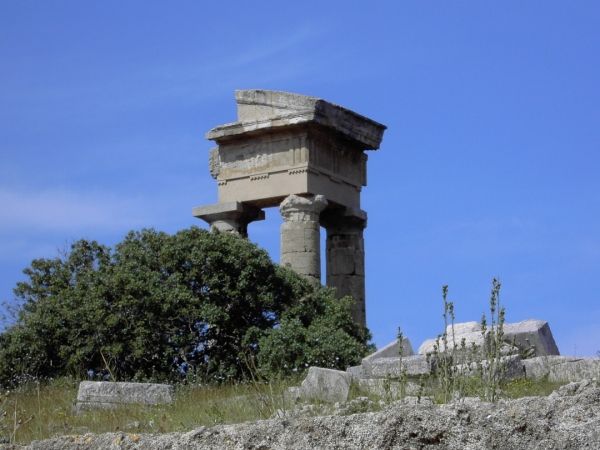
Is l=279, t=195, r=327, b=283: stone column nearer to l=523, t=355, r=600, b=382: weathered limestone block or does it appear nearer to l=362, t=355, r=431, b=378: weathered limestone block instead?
l=362, t=355, r=431, b=378: weathered limestone block

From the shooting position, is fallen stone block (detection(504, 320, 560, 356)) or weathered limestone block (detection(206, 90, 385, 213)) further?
weathered limestone block (detection(206, 90, 385, 213))

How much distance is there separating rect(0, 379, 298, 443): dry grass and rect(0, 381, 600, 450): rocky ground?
1986 millimetres

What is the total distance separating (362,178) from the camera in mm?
24250

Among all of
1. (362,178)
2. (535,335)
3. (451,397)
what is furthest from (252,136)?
(451,397)

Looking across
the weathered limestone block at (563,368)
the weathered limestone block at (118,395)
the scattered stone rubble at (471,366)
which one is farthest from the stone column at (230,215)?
the weathered limestone block at (563,368)

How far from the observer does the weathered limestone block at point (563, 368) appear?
1099 centimetres

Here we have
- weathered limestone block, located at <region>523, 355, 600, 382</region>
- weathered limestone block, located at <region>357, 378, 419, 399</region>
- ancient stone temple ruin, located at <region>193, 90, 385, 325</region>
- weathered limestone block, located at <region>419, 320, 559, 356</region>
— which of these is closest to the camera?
weathered limestone block, located at <region>357, 378, 419, 399</region>

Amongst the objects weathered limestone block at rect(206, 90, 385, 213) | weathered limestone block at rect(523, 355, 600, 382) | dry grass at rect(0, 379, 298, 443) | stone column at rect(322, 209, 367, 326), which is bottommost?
dry grass at rect(0, 379, 298, 443)

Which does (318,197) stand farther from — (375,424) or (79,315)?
(375,424)

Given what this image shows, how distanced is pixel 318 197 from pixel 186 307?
579 centimetres

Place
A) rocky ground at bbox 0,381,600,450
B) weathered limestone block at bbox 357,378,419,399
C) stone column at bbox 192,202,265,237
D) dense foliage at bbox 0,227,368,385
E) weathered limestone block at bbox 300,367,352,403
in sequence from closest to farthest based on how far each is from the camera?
rocky ground at bbox 0,381,600,450, weathered limestone block at bbox 300,367,352,403, weathered limestone block at bbox 357,378,419,399, dense foliage at bbox 0,227,368,385, stone column at bbox 192,202,265,237

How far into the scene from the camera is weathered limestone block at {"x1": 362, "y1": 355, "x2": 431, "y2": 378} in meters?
11.7

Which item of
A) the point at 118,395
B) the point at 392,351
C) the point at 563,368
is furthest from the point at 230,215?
the point at 563,368

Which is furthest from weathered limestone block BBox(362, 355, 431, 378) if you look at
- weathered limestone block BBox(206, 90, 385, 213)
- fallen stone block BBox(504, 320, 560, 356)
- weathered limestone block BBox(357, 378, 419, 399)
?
weathered limestone block BBox(206, 90, 385, 213)
